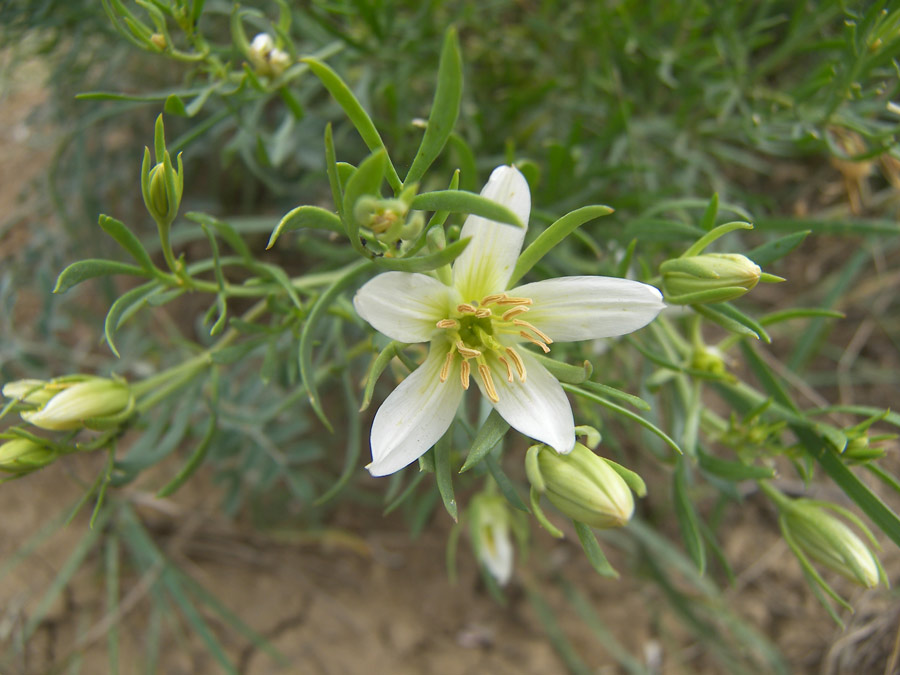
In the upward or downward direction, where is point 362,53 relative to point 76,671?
upward

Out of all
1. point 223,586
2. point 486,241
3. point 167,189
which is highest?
point 167,189

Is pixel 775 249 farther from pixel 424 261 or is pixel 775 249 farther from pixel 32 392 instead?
pixel 32 392

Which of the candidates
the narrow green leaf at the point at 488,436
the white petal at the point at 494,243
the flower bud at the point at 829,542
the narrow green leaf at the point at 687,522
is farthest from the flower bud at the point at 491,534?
the white petal at the point at 494,243

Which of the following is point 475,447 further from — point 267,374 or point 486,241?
point 267,374

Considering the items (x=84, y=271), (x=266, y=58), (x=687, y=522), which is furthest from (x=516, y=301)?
(x=266, y=58)

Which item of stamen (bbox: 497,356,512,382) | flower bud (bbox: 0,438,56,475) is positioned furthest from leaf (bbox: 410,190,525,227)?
flower bud (bbox: 0,438,56,475)

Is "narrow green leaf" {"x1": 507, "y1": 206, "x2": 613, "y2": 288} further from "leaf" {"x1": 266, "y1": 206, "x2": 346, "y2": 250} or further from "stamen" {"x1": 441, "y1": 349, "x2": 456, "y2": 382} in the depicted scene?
"leaf" {"x1": 266, "y1": 206, "x2": 346, "y2": 250}

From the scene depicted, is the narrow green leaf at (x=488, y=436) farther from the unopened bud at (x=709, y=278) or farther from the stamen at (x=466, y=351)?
the unopened bud at (x=709, y=278)

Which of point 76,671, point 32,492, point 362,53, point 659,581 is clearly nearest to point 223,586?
point 76,671
